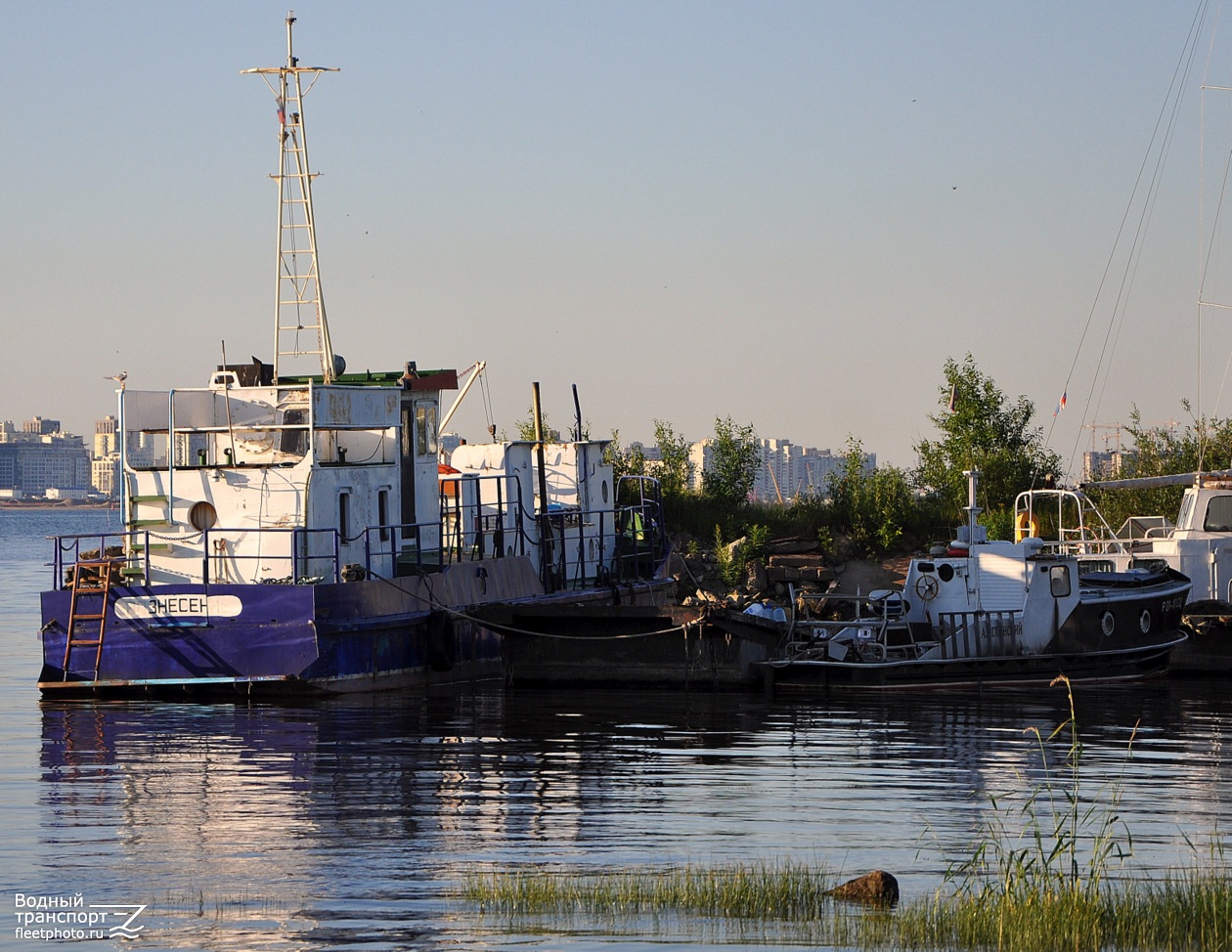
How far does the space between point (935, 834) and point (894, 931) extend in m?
3.56

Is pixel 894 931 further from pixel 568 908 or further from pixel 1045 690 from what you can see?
pixel 1045 690

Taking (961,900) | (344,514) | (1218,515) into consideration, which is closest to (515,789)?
(961,900)

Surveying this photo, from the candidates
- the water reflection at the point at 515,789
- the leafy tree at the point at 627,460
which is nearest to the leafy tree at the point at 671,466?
the leafy tree at the point at 627,460

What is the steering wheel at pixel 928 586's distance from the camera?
1005 inches

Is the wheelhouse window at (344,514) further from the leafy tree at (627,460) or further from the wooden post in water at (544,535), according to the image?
the leafy tree at (627,460)

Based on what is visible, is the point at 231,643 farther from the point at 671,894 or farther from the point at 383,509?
the point at 671,894

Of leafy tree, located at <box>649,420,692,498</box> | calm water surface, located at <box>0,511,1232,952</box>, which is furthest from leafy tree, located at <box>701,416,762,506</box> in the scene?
calm water surface, located at <box>0,511,1232,952</box>

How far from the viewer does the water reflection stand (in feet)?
39.3

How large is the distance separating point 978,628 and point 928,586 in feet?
3.30

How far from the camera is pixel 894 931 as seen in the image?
33.7ft

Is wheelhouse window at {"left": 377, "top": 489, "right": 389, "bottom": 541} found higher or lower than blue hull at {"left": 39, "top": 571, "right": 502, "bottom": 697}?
higher

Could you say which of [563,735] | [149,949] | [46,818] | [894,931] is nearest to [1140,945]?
[894,931]

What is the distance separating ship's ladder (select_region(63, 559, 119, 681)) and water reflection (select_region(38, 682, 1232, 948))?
2.95 ft

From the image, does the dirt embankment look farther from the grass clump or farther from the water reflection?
the grass clump
